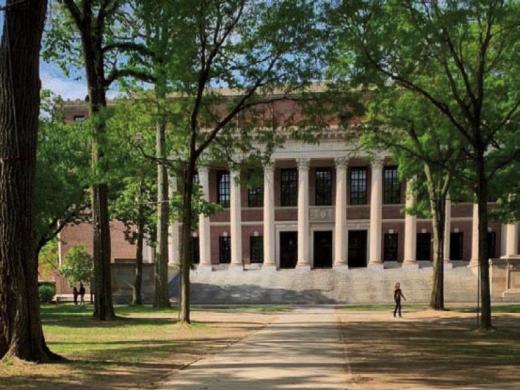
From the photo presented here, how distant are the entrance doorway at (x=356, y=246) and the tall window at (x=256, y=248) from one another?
26.6 ft

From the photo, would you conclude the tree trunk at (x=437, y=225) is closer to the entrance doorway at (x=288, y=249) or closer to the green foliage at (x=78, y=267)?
the entrance doorway at (x=288, y=249)

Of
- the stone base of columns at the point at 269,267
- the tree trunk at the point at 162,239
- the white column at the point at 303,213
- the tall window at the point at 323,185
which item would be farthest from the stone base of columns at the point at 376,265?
the tree trunk at the point at 162,239

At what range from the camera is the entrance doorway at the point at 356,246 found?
52031 millimetres

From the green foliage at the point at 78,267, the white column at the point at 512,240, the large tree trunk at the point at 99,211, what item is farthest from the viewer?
the white column at the point at 512,240

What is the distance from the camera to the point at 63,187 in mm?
26812

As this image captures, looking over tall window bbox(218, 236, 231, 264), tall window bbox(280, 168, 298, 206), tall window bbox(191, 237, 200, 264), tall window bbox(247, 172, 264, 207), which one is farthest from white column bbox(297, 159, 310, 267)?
tall window bbox(191, 237, 200, 264)

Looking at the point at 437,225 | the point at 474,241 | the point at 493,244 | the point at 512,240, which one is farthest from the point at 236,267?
the point at 437,225

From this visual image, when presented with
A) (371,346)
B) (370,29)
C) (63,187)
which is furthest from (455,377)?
(63,187)

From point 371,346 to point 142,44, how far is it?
14.2 m

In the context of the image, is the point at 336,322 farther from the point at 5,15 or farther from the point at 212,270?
the point at 212,270

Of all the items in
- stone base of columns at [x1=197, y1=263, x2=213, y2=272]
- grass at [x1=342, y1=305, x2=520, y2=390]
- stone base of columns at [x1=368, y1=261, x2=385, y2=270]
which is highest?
grass at [x1=342, y1=305, x2=520, y2=390]

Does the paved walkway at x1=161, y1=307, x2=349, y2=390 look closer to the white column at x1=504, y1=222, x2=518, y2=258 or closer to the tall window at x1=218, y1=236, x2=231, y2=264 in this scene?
the white column at x1=504, y1=222, x2=518, y2=258

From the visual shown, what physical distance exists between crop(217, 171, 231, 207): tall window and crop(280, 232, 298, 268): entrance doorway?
20.0ft

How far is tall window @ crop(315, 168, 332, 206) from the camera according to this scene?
52156mm
